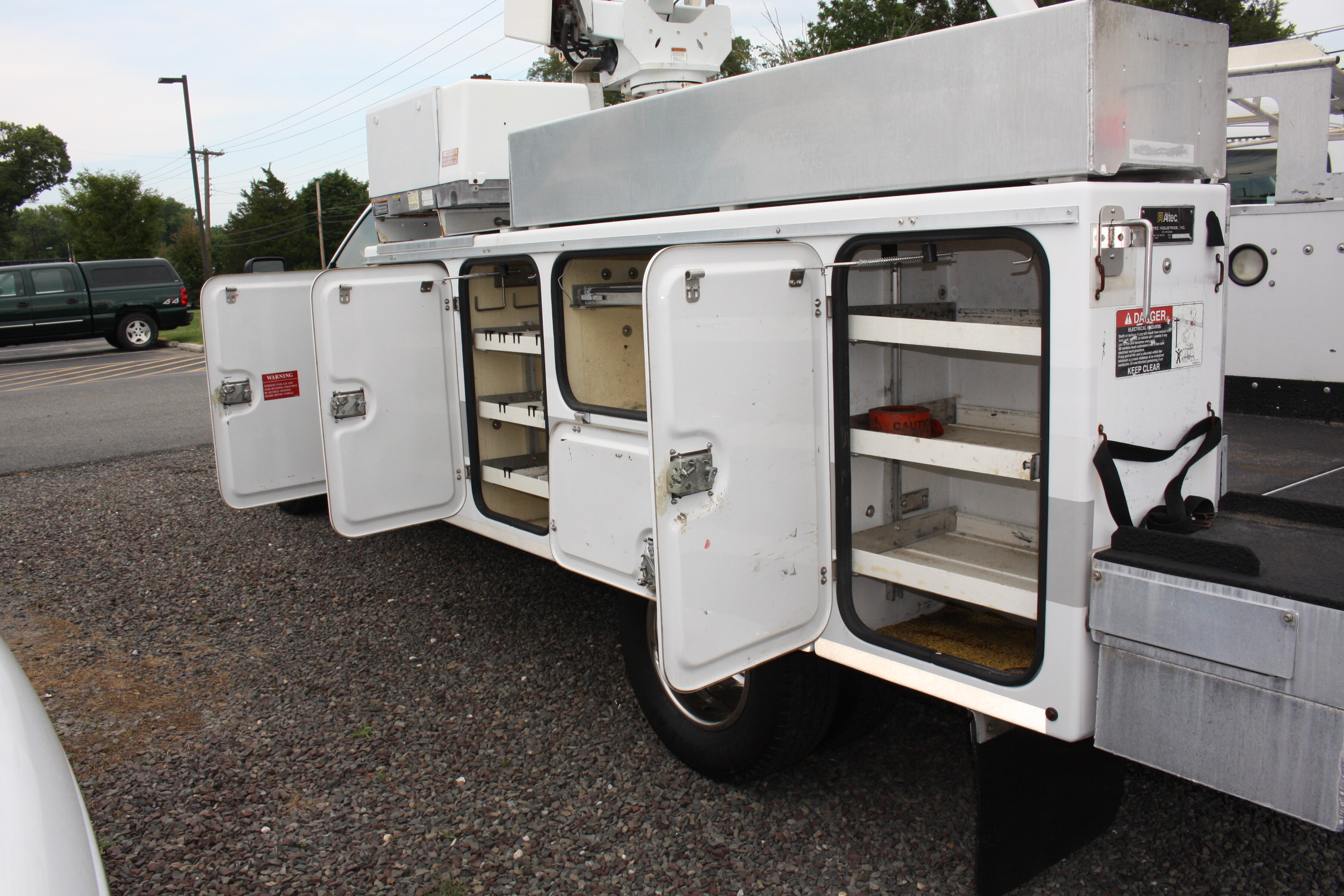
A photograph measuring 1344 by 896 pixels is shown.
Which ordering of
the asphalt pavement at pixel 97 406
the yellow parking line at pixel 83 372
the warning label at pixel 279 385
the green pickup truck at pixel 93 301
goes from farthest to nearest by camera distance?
the green pickup truck at pixel 93 301
the yellow parking line at pixel 83 372
the asphalt pavement at pixel 97 406
the warning label at pixel 279 385

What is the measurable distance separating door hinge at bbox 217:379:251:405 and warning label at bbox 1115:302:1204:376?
12.6 feet

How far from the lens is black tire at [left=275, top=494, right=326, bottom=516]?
6.27 meters

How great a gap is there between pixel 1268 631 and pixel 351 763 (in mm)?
2698

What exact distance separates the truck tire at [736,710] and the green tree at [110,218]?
40503mm

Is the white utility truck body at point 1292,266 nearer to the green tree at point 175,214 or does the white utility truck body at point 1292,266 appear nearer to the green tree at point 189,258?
the green tree at point 189,258

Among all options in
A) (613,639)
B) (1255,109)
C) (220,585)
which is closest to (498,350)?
(613,639)

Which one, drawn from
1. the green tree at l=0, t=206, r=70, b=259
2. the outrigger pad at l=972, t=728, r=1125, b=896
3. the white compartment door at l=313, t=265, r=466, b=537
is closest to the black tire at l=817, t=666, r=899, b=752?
the outrigger pad at l=972, t=728, r=1125, b=896

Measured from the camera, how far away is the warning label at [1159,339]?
2164 mm

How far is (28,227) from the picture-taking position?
89688 mm

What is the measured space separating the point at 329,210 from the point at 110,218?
2398cm

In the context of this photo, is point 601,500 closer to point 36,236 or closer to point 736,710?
point 736,710

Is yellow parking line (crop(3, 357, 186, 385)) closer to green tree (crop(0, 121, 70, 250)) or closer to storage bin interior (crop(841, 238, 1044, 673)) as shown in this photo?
storage bin interior (crop(841, 238, 1044, 673))

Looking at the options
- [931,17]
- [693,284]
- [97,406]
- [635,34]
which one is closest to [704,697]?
[693,284]

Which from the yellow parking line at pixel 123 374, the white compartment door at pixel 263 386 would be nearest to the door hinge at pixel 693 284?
the white compartment door at pixel 263 386
